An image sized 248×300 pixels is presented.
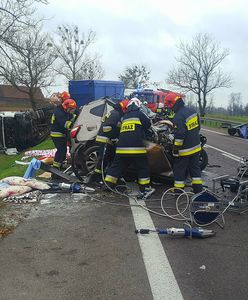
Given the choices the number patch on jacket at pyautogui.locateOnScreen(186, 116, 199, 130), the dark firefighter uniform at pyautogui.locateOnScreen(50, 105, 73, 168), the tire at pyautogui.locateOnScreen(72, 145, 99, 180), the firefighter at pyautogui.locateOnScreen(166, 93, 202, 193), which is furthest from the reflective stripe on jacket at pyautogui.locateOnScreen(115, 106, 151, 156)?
the dark firefighter uniform at pyautogui.locateOnScreen(50, 105, 73, 168)

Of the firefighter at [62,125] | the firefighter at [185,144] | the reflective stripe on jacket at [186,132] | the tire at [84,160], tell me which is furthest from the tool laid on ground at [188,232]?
the firefighter at [62,125]

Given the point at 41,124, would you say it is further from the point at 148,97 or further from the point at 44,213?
the point at 44,213

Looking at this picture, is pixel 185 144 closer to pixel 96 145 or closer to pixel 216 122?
pixel 96 145

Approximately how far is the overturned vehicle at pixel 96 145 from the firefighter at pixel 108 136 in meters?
0.45

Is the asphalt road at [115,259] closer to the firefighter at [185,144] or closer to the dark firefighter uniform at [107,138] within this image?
the firefighter at [185,144]

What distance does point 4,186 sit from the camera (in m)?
7.44

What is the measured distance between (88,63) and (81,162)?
4270cm

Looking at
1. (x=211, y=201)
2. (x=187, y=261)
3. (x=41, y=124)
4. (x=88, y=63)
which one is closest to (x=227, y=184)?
(x=211, y=201)

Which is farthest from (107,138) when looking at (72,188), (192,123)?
(192,123)

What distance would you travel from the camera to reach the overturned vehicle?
7699 millimetres

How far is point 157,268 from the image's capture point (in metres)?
4.02

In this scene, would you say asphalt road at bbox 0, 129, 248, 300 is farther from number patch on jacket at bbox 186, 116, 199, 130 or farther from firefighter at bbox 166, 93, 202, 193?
number patch on jacket at bbox 186, 116, 199, 130

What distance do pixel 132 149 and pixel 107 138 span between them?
0.79 m

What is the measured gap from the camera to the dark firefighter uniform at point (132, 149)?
7129 millimetres
